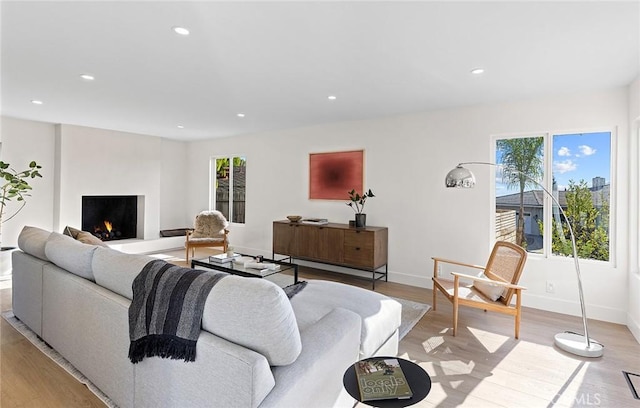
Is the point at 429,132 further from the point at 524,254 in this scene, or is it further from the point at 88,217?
the point at 88,217

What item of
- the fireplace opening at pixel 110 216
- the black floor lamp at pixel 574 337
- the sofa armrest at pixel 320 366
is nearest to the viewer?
the sofa armrest at pixel 320 366

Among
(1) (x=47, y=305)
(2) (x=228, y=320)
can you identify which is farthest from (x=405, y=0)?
(1) (x=47, y=305)

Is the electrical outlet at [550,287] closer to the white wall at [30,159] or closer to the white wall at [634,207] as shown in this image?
the white wall at [634,207]

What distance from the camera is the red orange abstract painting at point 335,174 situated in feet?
16.4

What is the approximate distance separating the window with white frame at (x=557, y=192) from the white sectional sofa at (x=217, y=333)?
7.88ft

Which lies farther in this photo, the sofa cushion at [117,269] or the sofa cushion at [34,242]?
the sofa cushion at [34,242]

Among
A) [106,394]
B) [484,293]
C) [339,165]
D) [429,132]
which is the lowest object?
[106,394]

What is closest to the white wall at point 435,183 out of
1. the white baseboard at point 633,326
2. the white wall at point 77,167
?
the white baseboard at point 633,326

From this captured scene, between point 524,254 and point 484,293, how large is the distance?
1.72ft

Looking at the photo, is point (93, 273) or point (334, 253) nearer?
point (93, 273)

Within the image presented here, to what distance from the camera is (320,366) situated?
1.49 m

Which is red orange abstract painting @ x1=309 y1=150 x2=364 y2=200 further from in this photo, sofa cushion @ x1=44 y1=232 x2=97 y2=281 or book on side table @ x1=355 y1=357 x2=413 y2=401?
book on side table @ x1=355 y1=357 x2=413 y2=401

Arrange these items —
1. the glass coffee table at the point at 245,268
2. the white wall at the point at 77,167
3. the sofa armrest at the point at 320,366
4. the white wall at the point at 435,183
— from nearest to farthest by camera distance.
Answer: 1. the sofa armrest at the point at 320,366
2. the white wall at the point at 435,183
3. the glass coffee table at the point at 245,268
4. the white wall at the point at 77,167

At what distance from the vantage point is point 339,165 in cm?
516
